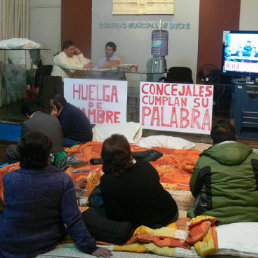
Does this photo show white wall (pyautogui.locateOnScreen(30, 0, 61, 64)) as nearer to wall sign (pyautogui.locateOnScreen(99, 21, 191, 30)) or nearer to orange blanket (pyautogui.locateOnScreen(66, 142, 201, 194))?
wall sign (pyautogui.locateOnScreen(99, 21, 191, 30))

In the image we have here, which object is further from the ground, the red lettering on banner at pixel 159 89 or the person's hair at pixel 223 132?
the red lettering on banner at pixel 159 89

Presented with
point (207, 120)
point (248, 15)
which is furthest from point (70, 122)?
point (248, 15)

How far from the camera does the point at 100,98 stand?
5.84 m

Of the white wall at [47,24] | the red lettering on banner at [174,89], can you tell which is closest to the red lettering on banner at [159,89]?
the red lettering on banner at [174,89]

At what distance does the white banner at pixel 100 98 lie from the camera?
574cm

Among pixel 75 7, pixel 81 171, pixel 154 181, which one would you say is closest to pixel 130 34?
pixel 75 7

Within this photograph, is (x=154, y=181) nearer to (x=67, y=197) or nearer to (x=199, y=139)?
(x=67, y=197)

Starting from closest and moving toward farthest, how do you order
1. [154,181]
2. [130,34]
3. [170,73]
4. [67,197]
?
[67,197] < [154,181] < [170,73] < [130,34]

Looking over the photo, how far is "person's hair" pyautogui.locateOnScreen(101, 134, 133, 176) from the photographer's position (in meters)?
2.78

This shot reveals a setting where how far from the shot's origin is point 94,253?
2713mm

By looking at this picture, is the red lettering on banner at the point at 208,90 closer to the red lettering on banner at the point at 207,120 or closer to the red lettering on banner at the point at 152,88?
the red lettering on banner at the point at 207,120

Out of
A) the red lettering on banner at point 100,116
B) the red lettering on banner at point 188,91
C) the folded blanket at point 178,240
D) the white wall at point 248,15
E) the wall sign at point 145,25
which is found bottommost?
the folded blanket at point 178,240

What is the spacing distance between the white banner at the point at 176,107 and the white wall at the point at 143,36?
296 cm

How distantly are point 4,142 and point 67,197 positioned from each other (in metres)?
3.84
